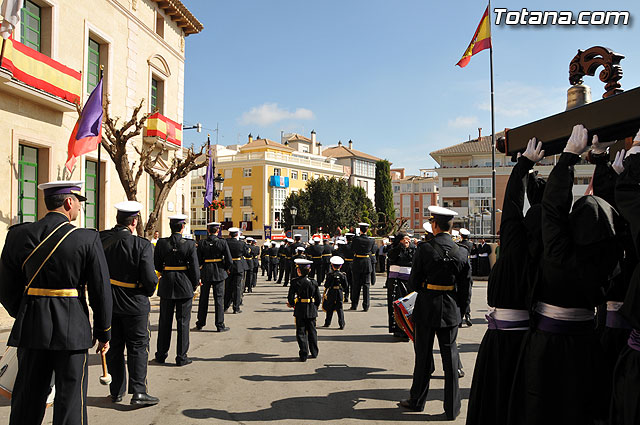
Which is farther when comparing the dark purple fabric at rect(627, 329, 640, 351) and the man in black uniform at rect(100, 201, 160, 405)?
the man in black uniform at rect(100, 201, 160, 405)

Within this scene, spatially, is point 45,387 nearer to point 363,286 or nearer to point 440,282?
point 440,282

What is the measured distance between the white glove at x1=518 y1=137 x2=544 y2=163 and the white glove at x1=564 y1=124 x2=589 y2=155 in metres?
0.41

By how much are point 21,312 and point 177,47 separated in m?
21.0

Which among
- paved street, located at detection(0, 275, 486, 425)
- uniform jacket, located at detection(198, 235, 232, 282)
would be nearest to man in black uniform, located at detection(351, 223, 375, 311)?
paved street, located at detection(0, 275, 486, 425)

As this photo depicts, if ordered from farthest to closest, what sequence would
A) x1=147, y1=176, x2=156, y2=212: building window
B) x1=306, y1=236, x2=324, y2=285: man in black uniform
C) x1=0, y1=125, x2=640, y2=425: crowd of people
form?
x1=147, y1=176, x2=156, y2=212: building window
x1=306, y1=236, x2=324, y2=285: man in black uniform
x1=0, y1=125, x2=640, y2=425: crowd of people

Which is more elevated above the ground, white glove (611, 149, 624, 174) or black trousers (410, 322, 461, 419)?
white glove (611, 149, 624, 174)

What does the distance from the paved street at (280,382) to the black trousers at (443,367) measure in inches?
6.3

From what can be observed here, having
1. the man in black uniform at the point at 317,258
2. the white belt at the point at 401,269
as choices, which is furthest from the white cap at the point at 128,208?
the man in black uniform at the point at 317,258

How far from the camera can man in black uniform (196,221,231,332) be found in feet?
33.5

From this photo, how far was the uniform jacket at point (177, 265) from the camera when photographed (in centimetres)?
754

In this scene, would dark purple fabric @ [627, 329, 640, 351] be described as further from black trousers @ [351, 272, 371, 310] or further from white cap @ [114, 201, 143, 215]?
black trousers @ [351, 272, 371, 310]

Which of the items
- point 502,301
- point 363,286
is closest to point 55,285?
point 502,301

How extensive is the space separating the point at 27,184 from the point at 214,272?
7.28 m

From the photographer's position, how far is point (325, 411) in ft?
18.0
